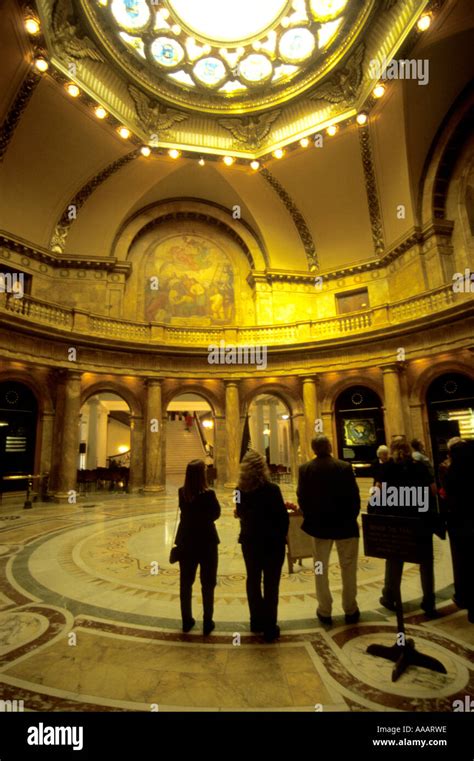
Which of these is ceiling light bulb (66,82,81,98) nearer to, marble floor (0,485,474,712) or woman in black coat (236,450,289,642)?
marble floor (0,485,474,712)

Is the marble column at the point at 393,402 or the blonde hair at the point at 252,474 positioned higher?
the marble column at the point at 393,402

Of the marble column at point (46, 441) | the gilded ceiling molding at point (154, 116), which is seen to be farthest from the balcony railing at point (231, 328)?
the gilded ceiling molding at point (154, 116)

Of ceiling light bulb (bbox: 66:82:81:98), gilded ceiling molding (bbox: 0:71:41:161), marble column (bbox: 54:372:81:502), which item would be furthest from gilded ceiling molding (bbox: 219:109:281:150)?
marble column (bbox: 54:372:81:502)

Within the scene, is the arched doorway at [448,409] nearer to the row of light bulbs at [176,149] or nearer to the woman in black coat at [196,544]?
the row of light bulbs at [176,149]

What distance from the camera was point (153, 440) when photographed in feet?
46.6

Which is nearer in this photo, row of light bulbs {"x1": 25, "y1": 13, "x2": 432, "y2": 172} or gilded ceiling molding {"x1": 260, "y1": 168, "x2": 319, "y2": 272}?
row of light bulbs {"x1": 25, "y1": 13, "x2": 432, "y2": 172}

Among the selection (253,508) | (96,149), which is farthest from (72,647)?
(96,149)

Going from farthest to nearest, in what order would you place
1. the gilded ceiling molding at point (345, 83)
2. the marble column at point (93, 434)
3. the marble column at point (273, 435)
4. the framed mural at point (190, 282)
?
the marble column at point (273, 435)
the marble column at point (93, 434)
the framed mural at point (190, 282)
the gilded ceiling molding at point (345, 83)

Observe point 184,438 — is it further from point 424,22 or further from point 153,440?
point 424,22

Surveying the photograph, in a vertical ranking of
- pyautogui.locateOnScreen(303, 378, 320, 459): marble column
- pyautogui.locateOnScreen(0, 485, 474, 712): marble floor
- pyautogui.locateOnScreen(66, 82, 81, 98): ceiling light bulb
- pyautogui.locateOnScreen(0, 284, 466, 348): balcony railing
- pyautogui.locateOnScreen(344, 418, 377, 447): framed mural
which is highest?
pyautogui.locateOnScreen(66, 82, 81, 98): ceiling light bulb

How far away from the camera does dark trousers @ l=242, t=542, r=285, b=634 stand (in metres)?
3.06

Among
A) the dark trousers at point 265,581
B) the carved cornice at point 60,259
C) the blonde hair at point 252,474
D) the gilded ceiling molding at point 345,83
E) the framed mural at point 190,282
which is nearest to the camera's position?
the dark trousers at point 265,581

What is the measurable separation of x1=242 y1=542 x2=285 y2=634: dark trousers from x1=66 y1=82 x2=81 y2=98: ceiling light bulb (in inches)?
625

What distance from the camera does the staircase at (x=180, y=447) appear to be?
904 inches
